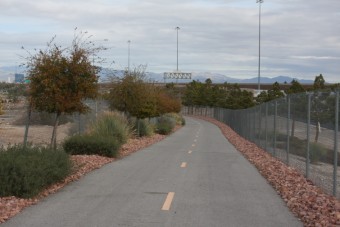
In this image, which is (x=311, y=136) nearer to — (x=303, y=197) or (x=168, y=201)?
(x=303, y=197)

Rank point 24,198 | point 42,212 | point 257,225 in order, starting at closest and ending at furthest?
point 257,225
point 42,212
point 24,198

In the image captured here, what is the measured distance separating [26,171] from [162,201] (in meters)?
2.75

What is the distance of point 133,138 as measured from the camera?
31984mm

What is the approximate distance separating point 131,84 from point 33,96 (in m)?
16.8

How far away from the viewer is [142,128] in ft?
119

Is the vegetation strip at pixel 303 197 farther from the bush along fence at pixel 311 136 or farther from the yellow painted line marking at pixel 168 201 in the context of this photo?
the yellow painted line marking at pixel 168 201

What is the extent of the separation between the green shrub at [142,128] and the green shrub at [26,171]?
22.5 metres

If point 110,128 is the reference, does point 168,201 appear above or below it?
below

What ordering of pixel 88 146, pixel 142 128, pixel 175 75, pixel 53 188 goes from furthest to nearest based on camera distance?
pixel 175 75 < pixel 142 128 < pixel 88 146 < pixel 53 188

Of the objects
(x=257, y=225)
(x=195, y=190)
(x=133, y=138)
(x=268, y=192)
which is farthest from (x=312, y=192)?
(x=133, y=138)

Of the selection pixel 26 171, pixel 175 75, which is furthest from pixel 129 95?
pixel 175 75

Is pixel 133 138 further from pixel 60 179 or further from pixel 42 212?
pixel 42 212

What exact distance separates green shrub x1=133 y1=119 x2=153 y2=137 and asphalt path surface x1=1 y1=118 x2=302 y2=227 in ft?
61.0

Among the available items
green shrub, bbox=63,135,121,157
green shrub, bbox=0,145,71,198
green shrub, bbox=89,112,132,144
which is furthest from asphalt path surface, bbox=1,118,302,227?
green shrub, bbox=89,112,132,144
